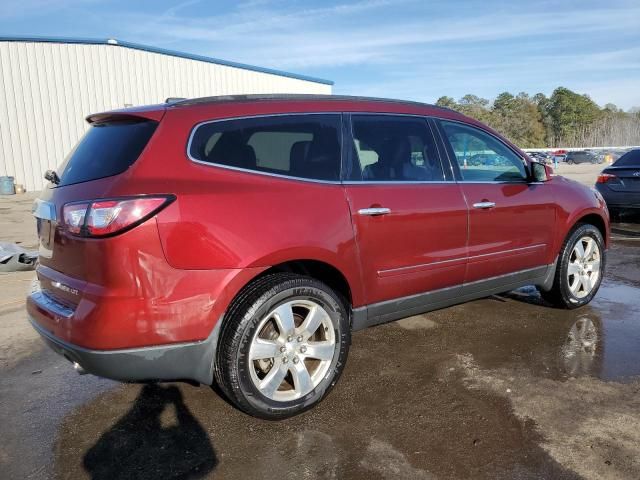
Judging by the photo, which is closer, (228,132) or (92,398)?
(228,132)


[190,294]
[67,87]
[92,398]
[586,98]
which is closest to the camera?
[190,294]

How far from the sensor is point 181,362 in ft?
8.69

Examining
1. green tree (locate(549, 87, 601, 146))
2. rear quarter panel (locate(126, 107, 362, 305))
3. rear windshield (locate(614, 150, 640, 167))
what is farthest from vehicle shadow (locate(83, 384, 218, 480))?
green tree (locate(549, 87, 601, 146))

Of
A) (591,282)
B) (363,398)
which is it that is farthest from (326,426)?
(591,282)

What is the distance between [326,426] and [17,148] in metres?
20.9

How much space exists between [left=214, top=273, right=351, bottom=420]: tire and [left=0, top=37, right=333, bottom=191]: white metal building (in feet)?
66.0

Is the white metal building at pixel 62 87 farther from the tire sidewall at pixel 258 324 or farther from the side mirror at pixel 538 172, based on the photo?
the tire sidewall at pixel 258 324

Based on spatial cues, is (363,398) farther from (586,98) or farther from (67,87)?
(586,98)

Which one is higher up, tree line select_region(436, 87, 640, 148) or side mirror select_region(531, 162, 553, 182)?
tree line select_region(436, 87, 640, 148)

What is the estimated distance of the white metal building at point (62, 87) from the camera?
19.4 meters

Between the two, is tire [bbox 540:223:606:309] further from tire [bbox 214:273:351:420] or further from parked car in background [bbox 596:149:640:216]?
parked car in background [bbox 596:149:640:216]

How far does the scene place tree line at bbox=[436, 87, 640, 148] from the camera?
86.1 metres

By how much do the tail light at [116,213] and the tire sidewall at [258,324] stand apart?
72cm

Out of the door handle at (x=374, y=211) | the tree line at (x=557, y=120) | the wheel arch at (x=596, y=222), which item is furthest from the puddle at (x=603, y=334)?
the tree line at (x=557, y=120)
